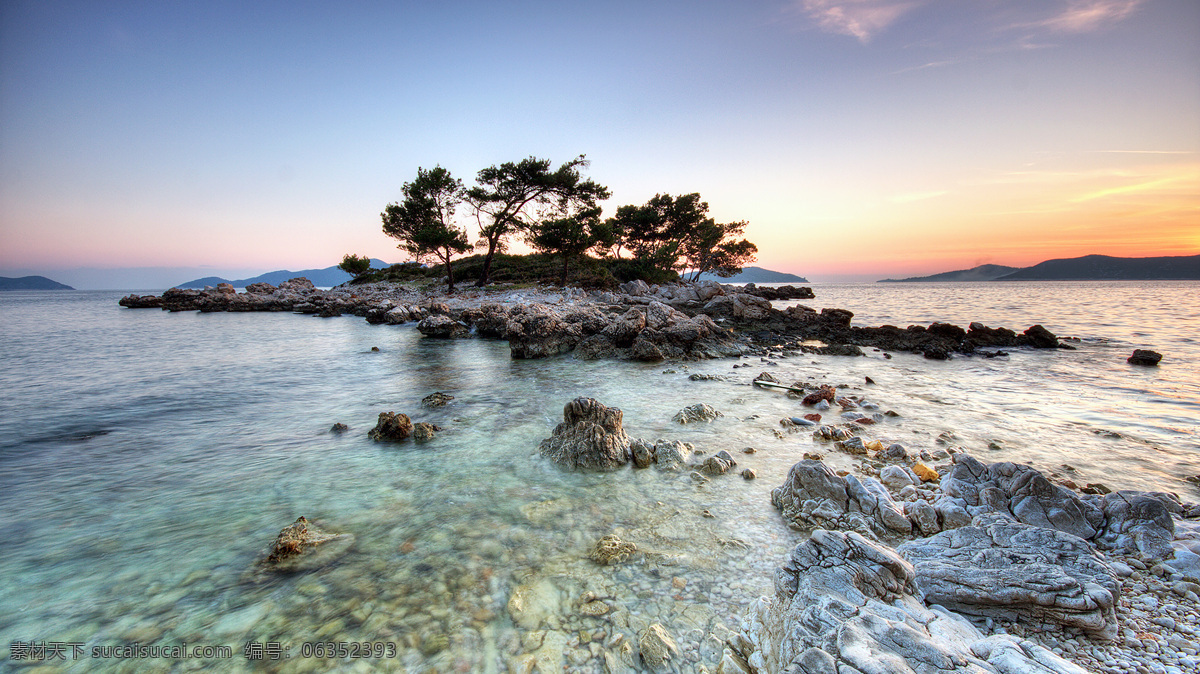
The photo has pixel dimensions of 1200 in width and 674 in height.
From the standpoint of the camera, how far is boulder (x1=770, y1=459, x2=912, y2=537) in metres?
4.34

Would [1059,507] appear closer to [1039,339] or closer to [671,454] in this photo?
[671,454]

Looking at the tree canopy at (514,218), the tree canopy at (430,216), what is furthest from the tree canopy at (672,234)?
the tree canopy at (430,216)

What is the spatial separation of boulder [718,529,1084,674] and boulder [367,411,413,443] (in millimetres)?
6758

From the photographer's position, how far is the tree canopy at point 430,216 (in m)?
37.7

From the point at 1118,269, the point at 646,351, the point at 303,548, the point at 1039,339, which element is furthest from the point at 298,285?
the point at 1118,269

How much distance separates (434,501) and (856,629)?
488cm

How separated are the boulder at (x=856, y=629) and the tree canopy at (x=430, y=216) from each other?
39287mm

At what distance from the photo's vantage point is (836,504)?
4.55m

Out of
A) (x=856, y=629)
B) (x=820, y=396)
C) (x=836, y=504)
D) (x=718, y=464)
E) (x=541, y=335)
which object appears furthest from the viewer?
(x=541, y=335)

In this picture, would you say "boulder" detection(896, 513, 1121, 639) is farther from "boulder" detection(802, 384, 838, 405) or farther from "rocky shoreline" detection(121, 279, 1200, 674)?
"boulder" detection(802, 384, 838, 405)

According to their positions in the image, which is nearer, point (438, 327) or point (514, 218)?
point (438, 327)

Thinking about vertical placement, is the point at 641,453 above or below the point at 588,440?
below

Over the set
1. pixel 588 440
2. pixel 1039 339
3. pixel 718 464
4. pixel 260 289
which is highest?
pixel 260 289

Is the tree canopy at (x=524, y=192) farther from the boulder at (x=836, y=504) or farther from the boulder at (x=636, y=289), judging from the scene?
the boulder at (x=836, y=504)
